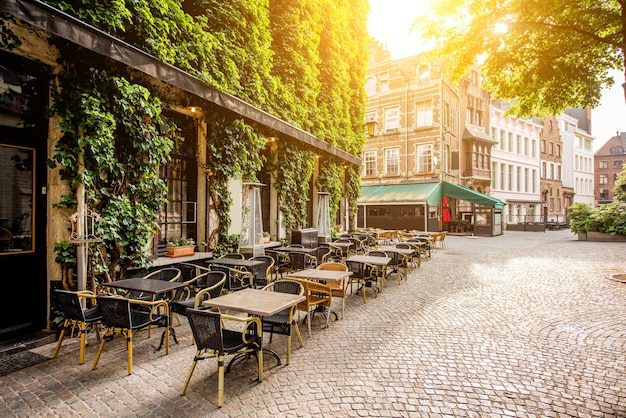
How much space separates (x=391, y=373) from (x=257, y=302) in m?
1.77

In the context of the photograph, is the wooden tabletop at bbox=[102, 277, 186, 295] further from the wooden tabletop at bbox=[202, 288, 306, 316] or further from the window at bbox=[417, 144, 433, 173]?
the window at bbox=[417, 144, 433, 173]

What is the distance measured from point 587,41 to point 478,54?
2555mm

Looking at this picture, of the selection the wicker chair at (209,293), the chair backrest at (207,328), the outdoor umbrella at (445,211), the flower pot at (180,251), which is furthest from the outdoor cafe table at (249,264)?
the outdoor umbrella at (445,211)

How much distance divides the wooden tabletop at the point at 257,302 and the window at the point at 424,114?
77.2ft

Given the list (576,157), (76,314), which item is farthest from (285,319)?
(576,157)

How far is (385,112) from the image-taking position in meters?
27.0

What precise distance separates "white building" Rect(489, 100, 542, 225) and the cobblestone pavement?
2942 cm

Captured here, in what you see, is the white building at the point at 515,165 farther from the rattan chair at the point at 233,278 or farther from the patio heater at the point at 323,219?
the rattan chair at the point at 233,278

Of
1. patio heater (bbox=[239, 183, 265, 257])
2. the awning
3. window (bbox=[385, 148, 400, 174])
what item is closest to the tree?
the awning

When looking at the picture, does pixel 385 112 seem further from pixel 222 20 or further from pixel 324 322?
pixel 324 322

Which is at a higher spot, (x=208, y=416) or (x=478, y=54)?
(x=478, y=54)

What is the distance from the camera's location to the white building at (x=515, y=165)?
32.6 meters

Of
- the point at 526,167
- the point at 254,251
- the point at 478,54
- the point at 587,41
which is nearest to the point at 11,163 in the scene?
the point at 254,251

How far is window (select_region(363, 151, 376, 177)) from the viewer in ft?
90.6
